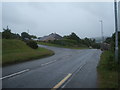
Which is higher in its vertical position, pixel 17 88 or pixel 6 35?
pixel 6 35

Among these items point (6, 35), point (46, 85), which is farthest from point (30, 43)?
point (46, 85)

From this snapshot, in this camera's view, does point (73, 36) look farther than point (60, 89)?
Yes

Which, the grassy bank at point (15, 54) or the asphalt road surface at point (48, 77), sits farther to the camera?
the grassy bank at point (15, 54)

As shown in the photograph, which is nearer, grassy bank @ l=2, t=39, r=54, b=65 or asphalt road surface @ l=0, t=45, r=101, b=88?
asphalt road surface @ l=0, t=45, r=101, b=88

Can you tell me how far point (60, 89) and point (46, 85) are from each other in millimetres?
770

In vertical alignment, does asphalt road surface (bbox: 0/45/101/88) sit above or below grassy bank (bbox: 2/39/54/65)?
below

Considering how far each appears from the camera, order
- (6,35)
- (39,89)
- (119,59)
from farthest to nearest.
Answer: (6,35) → (119,59) → (39,89)

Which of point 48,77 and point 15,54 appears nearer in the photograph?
point 48,77

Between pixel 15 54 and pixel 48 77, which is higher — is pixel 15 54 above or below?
above

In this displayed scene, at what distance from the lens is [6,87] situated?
6.62m

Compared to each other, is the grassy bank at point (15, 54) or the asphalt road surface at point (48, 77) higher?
the grassy bank at point (15, 54)

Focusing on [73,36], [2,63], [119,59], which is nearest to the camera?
[119,59]

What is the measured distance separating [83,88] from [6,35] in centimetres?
3083

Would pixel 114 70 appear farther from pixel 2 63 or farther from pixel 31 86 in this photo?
pixel 2 63
